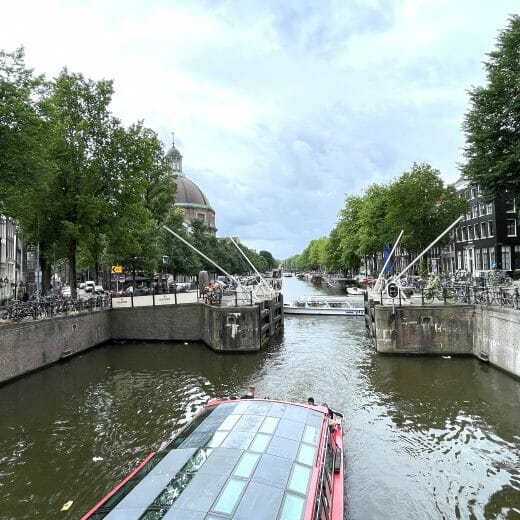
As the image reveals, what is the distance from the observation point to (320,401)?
59.6 ft

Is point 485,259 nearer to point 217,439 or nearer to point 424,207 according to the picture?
point 424,207

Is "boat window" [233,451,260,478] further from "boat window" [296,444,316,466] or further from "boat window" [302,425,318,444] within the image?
"boat window" [302,425,318,444]

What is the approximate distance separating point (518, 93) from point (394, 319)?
16551 mm

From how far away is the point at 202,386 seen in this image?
20.7 metres

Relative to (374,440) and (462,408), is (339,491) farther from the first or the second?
(462,408)

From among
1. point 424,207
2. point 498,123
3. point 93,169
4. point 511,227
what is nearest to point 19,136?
point 93,169

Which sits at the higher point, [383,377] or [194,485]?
[194,485]

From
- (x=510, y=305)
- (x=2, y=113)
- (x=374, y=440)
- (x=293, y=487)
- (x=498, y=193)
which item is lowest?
(x=374, y=440)

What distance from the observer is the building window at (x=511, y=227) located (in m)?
57.9

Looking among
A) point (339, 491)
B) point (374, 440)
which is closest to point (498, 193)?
point (374, 440)

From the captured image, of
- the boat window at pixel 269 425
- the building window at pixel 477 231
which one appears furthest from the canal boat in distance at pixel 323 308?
the boat window at pixel 269 425

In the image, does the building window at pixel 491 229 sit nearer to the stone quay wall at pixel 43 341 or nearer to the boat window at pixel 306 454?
the stone quay wall at pixel 43 341

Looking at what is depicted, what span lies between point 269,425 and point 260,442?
98cm

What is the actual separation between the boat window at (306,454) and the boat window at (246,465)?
0.88 metres
